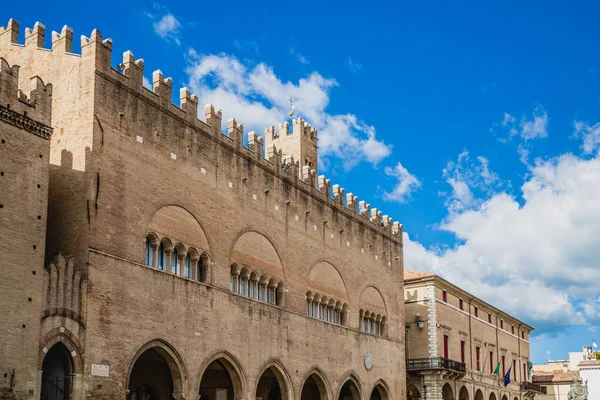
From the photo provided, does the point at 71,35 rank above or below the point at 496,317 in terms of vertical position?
above

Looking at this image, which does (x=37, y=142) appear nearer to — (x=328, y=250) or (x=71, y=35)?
(x=71, y=35)

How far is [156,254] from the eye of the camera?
913 inches

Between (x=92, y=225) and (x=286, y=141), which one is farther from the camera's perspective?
(x=286, y=141)

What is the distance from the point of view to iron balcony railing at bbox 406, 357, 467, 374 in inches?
1649

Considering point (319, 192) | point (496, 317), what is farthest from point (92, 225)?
point (496, 317)

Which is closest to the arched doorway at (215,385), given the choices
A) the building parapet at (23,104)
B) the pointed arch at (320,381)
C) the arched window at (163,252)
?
the pointed arch at (320,381)

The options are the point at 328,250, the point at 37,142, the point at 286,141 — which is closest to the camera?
the point at 37,142

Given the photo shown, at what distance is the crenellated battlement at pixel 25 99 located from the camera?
1869 centimetres

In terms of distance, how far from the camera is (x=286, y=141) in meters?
43.0

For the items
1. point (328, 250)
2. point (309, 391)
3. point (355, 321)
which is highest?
point (328, 250)

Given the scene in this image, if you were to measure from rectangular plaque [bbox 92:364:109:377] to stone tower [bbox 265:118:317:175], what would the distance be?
2267cm

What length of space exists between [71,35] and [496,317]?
1499 inches

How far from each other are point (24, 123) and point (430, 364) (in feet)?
93.0

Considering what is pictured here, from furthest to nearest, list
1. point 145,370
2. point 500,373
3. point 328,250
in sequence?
point 500,373, point 328,250, point 145,370
